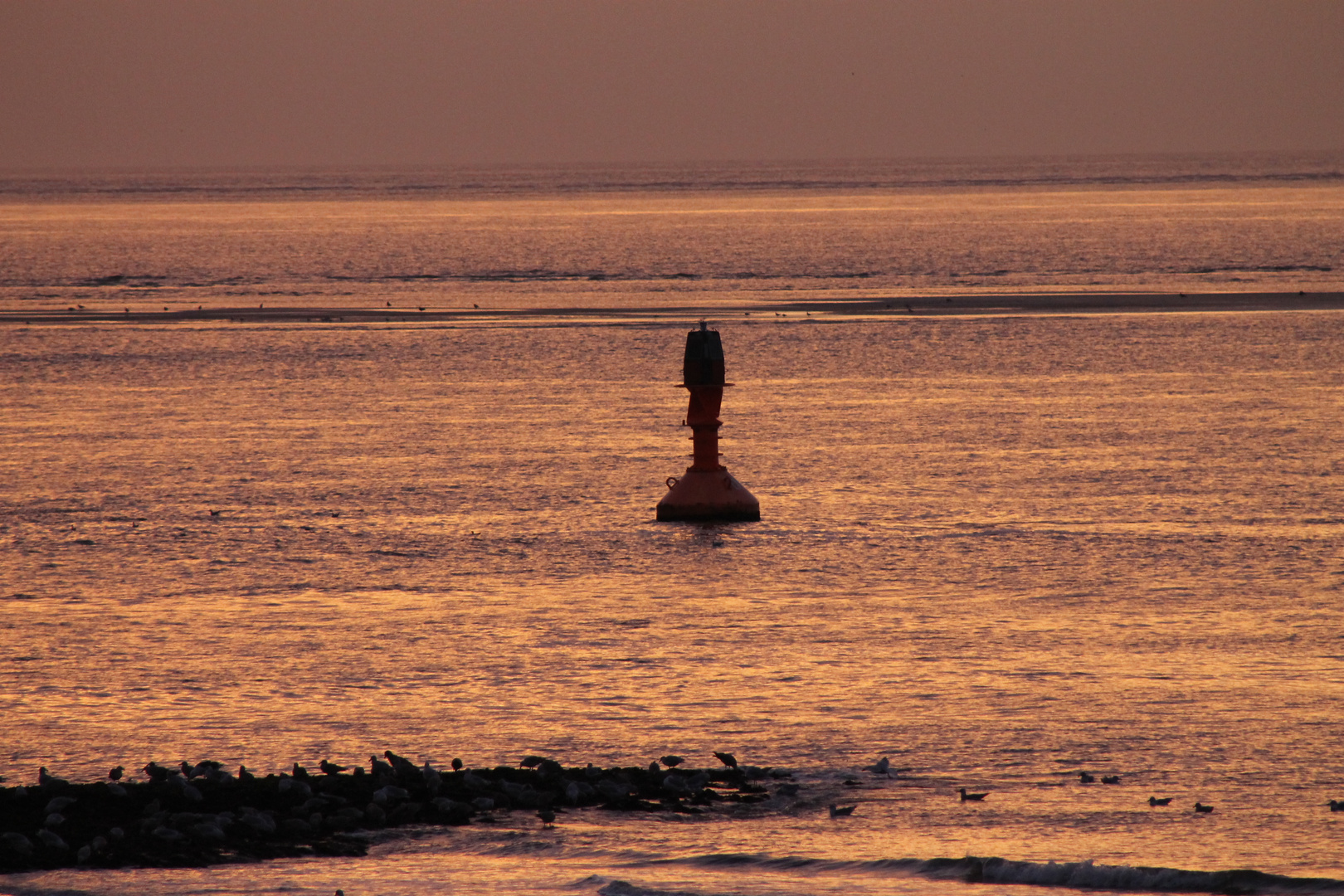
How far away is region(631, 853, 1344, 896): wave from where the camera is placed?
24.7 ft

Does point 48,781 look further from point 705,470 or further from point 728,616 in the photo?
point 705,470

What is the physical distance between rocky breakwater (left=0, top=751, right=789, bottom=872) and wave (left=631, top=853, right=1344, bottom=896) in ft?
2.78

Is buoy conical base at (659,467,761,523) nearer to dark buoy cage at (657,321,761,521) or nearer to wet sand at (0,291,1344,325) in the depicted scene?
dark buoy cage at (657,321,761,521)

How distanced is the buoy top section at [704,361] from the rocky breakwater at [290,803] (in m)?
7.89

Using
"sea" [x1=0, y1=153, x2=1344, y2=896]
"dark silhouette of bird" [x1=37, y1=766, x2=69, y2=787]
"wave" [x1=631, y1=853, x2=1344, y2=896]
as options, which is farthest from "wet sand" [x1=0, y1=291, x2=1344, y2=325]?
"wave" [x1=631, y1=853, x2=1344, y2=896]

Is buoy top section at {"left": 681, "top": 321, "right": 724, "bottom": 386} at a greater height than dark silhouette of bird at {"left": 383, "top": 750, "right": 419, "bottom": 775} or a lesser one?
greater

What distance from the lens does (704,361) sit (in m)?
16.8

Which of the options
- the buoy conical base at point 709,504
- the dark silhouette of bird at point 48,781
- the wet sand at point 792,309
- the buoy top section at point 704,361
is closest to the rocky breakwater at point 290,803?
the dark silhouette of bird at point 48,781

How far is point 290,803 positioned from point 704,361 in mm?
8866

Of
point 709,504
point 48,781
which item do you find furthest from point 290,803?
point 709,504

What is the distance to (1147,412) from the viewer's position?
76.7ft

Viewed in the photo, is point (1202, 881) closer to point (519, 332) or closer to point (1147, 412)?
point (1147, 412)

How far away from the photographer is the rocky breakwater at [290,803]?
319 inches

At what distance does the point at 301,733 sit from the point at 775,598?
4293 mm
